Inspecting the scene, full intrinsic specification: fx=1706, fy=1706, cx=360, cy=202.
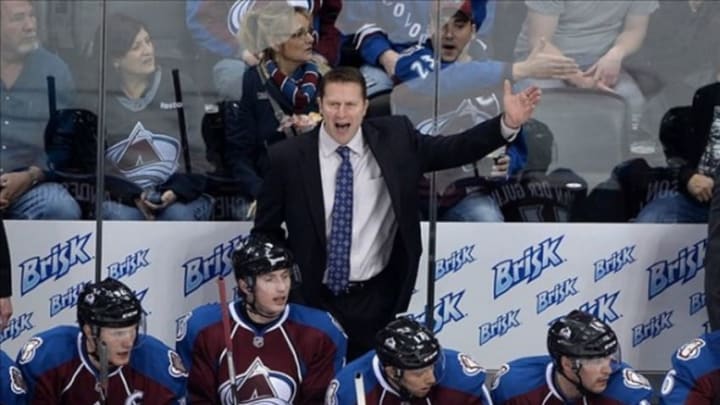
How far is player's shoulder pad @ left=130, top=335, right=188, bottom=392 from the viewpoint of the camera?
552 centimetres

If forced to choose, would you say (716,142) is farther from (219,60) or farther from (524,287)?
(219,60)

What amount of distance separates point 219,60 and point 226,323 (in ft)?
5.07

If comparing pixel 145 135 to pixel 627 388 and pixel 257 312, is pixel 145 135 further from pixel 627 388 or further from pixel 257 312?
pixel 627 388

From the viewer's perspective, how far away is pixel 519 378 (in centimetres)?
556

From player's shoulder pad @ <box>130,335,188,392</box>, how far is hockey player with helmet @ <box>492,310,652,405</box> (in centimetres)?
103

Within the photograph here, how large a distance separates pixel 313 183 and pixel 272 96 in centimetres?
61

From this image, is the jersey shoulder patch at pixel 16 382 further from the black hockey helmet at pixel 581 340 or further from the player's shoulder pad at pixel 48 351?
the black hockey helmet at pixel 581 340

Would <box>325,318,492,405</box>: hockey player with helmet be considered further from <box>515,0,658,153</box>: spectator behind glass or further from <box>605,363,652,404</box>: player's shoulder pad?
<box>515,0,658,153</box>: spectator behind glass

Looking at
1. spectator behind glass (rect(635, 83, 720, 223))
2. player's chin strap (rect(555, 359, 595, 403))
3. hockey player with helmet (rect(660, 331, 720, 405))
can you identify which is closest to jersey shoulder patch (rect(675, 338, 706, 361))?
hockey player with helmet (rect(660, 331, 720, 405))

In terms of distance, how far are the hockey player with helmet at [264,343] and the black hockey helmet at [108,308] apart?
28 cm

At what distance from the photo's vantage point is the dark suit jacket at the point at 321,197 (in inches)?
232

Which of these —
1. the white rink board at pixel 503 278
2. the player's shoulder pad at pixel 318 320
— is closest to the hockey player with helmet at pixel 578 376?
the player's shoulder pad at pixel 318 320

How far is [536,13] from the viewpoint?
650 centimetres

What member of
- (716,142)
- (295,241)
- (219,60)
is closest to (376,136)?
(295,241)
